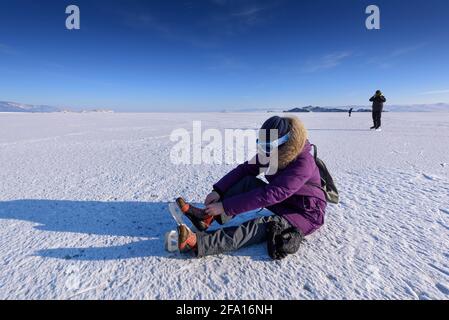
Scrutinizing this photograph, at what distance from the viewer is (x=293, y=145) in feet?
5.33

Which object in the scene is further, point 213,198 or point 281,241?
point 213,198

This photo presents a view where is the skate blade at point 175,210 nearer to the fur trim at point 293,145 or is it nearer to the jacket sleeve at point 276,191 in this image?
the jacket sleeve at point 276,191

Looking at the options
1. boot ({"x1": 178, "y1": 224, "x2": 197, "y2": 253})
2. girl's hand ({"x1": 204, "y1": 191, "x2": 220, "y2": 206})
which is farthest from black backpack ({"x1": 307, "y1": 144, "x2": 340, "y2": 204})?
boot ({"x1": 178, "y1": 224, "x2": 197, "y2": 253})

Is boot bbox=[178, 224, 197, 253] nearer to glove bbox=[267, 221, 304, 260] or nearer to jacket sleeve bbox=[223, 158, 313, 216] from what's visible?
jacket sleeve bbox=[223, 158, 313, 216]

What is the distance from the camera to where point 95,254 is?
1608 mm

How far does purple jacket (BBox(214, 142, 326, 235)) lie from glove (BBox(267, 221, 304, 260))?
110 millimetres

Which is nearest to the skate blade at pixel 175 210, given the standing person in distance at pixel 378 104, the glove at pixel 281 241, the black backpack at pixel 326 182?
the glove at pixel 281 241

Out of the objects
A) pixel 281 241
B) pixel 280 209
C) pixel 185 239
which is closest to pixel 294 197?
pixel 280 209

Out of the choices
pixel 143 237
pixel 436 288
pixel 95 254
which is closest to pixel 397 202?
pixel 436 288

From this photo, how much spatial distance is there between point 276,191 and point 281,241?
0.30 m

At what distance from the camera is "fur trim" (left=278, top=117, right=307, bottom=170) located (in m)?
1.62

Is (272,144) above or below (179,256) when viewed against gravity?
above

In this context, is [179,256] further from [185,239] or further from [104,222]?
[104,222]

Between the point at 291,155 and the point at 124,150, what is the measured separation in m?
4.31
